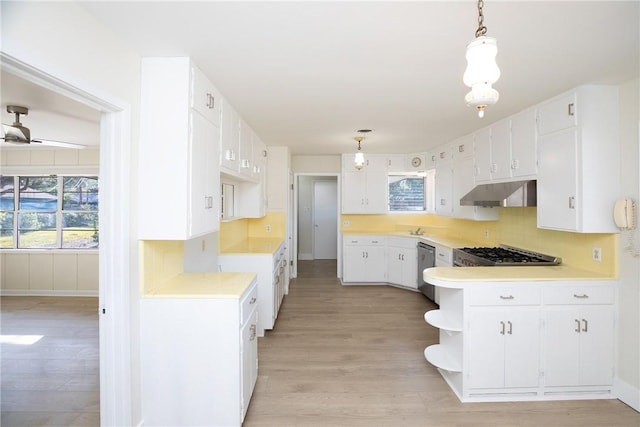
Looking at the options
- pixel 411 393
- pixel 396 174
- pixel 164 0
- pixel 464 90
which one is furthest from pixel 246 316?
pixel 396 174

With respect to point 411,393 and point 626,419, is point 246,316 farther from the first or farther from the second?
point 626,419

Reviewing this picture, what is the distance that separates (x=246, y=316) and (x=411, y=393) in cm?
146

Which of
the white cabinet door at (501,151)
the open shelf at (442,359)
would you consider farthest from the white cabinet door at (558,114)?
the open shelf at (442,359)

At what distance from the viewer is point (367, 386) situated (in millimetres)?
2609

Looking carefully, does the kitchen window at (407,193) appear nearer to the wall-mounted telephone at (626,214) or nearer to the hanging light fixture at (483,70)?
the wall-mounted telephone at (626,214)

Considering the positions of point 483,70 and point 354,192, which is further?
point 354,192

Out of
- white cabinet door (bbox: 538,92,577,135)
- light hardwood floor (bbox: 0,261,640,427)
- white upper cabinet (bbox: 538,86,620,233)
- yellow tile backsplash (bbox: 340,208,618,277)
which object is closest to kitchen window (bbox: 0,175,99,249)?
light hardwood floor (bbox: 0,261,640,427)

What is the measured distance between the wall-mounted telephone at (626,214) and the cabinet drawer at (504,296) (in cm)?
78

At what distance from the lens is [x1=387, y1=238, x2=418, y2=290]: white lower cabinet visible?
5346mm

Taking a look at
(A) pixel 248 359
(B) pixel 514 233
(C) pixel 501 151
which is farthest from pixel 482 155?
(A) pixel 248 359

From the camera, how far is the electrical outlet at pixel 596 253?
2.65m

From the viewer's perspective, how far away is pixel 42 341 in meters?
3.49

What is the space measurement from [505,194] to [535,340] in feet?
4.66

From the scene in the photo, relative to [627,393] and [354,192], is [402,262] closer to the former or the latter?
[354,192]
